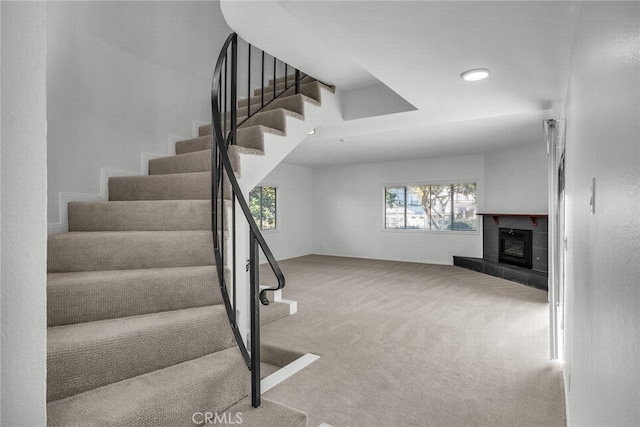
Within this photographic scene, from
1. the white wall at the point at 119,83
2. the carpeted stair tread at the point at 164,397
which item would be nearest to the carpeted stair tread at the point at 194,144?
the white wall at the point at 119,83

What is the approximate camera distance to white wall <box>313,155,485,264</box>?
7578 millimetres

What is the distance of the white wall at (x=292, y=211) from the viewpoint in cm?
834

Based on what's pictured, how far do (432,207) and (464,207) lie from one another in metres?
0.70

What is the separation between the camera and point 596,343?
989 mm

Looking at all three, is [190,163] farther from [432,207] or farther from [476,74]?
[432,207]

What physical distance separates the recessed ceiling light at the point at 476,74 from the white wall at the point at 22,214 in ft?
7.72

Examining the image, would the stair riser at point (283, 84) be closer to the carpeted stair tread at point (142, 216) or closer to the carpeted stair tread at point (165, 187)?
the carpeted stair tread at point (165, 187)

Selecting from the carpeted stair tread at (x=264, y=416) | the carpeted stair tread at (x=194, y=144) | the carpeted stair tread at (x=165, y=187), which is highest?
the carpeted stair tread at (x=194, y=144)

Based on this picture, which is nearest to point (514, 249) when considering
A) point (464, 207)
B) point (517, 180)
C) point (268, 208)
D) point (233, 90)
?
point (517, 180)

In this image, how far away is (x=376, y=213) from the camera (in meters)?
8.73

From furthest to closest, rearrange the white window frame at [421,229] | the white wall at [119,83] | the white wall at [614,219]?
1. the white window frame at [421,229]
2. the white wall at [119,83]
3. the white wall at [614,219]

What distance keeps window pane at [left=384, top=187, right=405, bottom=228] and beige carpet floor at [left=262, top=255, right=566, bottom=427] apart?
297 cm

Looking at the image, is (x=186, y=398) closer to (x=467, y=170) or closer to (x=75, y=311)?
(x=75, y=311)

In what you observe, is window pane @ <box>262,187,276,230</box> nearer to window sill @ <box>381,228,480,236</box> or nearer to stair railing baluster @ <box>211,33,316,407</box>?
window sill @ <box>381,228,480,236</box>
